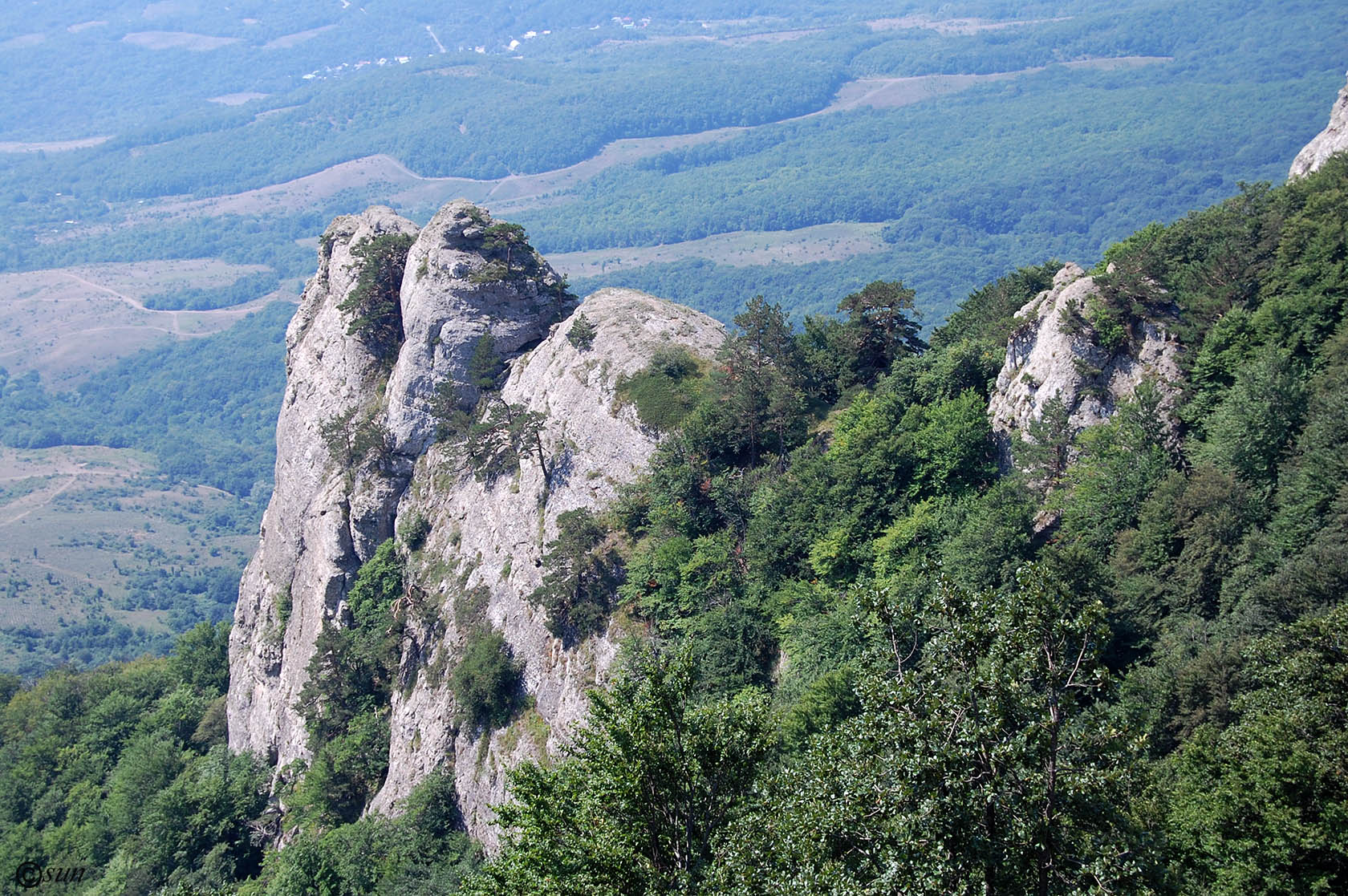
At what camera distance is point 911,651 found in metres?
21.2

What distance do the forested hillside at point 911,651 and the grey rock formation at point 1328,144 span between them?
24.6 feet

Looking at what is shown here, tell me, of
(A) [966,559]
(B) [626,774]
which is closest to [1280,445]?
(A) [966,559]

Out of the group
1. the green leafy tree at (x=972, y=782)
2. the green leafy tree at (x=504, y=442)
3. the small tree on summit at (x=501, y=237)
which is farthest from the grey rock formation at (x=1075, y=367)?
the small tree on summit at (x=501, y=237)

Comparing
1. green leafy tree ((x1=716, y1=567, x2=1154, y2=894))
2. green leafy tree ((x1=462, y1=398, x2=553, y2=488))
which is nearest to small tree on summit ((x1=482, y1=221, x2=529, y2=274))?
green leafy tree ((x1=462, y1=398, x2=553, y2=488))

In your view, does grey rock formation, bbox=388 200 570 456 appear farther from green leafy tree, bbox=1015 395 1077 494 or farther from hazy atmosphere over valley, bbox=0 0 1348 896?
green leafy tree, bbox=1015 395 1077 494

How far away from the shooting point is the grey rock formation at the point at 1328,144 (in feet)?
171

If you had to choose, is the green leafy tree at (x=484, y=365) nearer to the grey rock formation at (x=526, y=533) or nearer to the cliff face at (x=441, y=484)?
the cliff face at (x=441, y=484)

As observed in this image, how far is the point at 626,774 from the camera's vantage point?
74.1 feet

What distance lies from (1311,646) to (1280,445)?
44.3 feet

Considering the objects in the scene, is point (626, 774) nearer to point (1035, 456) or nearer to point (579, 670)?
point (579, 670)

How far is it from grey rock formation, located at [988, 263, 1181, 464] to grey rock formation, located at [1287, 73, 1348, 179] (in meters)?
16.5

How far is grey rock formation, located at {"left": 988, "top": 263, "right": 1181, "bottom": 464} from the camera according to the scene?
136 feet

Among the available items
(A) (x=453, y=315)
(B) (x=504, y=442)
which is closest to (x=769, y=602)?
(B) (x=504, y=442)

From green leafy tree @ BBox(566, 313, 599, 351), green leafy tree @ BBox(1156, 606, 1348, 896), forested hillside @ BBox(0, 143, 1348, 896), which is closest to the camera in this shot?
forested hillside @ BBox(0, 143, 1348, 896)
